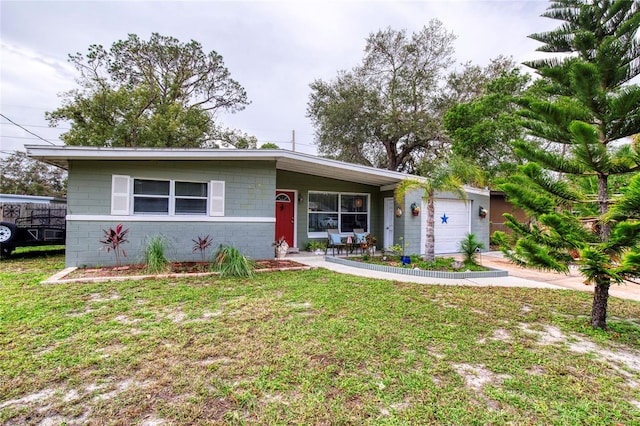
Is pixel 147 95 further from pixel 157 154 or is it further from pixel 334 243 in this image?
pixel 334 243

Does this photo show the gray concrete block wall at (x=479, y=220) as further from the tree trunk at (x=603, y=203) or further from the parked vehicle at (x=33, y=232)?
the parked vehicle at (x=33, y=232)

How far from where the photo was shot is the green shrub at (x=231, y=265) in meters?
6.38

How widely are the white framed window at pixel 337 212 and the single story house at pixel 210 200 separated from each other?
51 mm

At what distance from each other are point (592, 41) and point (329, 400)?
4.77 metres

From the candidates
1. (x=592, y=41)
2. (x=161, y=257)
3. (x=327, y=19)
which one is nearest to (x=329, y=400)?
(x=592, y=41)

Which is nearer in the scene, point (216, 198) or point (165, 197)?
point (165, 197)

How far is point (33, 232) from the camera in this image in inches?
354

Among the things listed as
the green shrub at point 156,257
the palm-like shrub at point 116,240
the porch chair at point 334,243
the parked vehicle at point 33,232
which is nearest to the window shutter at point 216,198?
the green shrub at point 156,257

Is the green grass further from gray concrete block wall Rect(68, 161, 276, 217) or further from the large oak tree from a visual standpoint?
the large oak tree

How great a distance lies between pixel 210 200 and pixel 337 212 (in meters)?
4.65

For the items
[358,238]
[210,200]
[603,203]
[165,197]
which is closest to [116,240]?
[165,197]

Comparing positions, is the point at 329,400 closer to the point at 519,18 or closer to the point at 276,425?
the point at 276,425

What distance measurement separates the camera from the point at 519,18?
30.2 ft

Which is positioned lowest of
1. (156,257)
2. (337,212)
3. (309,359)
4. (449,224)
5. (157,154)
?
(309,359)
